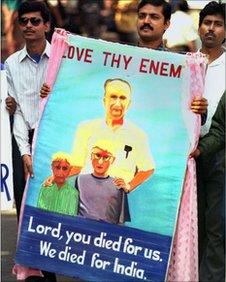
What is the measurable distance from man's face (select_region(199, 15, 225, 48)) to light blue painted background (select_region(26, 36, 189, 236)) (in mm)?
699

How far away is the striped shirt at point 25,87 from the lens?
4.77 m

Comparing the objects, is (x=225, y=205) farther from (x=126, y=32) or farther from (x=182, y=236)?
(x=126, y=32)

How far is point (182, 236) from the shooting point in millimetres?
4168

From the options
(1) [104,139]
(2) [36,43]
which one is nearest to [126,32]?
(2) [36,43]

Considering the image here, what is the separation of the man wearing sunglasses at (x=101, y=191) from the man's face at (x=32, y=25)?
95 cm

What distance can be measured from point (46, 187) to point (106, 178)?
0.31 m

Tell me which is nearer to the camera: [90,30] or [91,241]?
[91,241]

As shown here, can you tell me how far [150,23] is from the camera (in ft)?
14.8

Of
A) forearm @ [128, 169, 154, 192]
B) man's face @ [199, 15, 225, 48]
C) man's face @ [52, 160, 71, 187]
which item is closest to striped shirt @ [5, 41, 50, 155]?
man's face @ [52, 160, 71, 187]

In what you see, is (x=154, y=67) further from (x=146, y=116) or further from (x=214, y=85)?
(x=214, y=85)

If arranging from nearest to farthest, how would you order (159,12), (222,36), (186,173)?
(186,173) → (159,12) → (222,36)

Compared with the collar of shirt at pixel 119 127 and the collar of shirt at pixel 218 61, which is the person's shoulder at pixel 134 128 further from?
the collar of shirt at pixel 218 61

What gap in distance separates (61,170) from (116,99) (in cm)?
45

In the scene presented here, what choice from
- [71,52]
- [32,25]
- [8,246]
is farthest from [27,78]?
[8,246]
